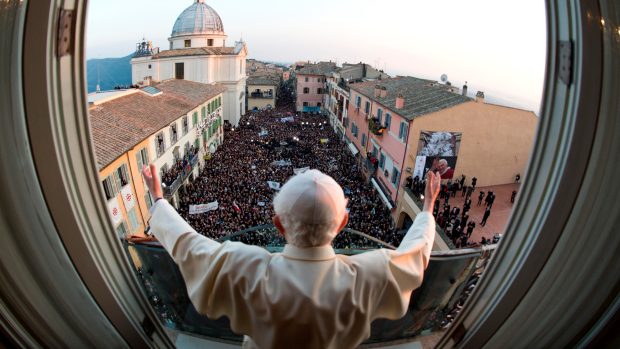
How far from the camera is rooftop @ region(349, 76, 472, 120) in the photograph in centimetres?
1584

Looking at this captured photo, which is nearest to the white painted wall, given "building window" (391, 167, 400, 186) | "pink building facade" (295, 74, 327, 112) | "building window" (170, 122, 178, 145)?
"pink building facade" (295, 74, 327, 112)

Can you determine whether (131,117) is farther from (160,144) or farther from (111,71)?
(111,71)

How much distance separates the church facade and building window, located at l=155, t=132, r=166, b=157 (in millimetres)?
20055

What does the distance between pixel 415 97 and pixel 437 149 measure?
4629 mm

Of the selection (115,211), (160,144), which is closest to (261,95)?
(160,144)

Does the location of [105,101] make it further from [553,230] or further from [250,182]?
[553,230]

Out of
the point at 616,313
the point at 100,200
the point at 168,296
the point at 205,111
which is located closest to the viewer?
the point at 616,313

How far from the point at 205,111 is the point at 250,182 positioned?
8.06 m

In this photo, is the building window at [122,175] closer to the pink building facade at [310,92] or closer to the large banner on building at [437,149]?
the large banner on building at [437,149]

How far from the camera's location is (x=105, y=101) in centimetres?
1439

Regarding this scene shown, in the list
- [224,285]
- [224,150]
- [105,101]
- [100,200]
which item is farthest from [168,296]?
[224,150]

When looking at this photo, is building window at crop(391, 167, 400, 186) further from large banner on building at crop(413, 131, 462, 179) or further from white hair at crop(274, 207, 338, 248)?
white hair at crop(274, 207, 338, 248)

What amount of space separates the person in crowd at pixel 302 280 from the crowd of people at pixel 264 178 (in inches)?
74.4

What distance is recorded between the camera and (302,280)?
1.17m
